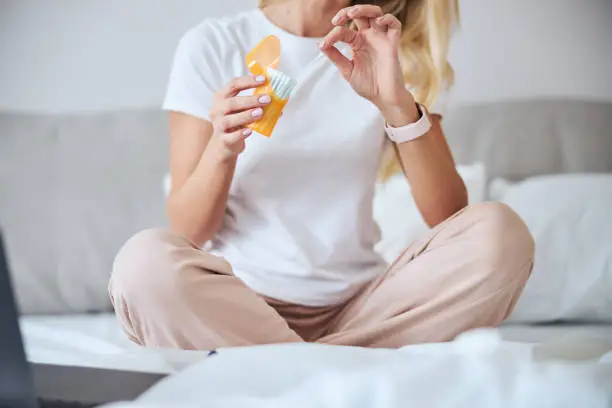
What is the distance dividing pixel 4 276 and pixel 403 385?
269 millimetres

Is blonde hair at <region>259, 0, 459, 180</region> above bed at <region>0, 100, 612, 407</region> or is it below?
above

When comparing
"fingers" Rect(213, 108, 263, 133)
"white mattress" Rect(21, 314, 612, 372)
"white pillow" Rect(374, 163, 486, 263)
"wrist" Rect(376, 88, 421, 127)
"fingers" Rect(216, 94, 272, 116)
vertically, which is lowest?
"white mattress" Rect(21, 314, 612, 372)

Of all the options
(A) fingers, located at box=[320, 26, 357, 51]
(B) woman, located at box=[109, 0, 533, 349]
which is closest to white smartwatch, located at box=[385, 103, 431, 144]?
(B) woman, located at box=[109, 0, 533, 349]

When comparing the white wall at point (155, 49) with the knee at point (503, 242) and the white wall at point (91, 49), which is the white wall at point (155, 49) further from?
the knee at point (503, 242)

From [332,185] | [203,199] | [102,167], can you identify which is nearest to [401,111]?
[332,185]

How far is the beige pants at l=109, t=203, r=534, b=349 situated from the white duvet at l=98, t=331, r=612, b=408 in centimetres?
13

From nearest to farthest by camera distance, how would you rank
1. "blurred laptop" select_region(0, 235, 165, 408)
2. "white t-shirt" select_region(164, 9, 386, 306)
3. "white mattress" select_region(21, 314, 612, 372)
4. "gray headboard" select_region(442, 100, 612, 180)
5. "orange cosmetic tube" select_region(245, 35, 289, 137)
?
"blurred laptop" select_region(0, 235, 165, 408) → "white mattress" select_region(21, 314, 612, 372) → "orange cosmetic tube" select_region(245, 35, 289, 137) → "white t-shirt" select_region(164, 9, 386, 306) → "gray headboard" select_region(442, 100, 612, 180)

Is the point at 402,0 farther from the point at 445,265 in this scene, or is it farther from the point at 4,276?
the point at 4,276

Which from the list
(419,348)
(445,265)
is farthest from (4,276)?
(445,265)

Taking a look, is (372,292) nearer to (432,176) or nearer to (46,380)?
(432,176)

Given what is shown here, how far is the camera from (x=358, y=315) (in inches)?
33.5

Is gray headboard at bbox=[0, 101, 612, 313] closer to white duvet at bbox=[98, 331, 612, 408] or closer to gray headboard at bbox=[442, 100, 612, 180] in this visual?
gray headboard at bbox=[442, 100, 612, 180]

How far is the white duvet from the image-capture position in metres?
0.49

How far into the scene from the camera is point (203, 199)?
2.87 ft
